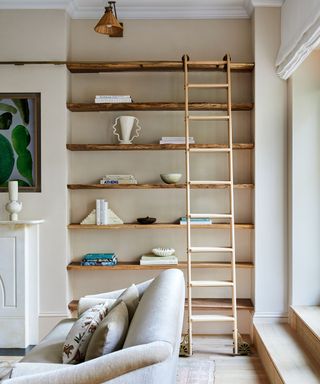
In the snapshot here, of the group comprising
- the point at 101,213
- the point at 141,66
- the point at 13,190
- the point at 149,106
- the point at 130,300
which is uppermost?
the point at 141,66

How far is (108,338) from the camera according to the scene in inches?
94.3

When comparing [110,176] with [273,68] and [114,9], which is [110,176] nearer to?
[114,9]

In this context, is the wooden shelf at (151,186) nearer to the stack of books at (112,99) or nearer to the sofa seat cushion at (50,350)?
the stack of books at (112,99)

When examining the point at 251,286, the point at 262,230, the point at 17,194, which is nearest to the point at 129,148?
the point at 17,194

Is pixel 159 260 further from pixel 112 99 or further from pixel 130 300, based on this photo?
pixel 130 300

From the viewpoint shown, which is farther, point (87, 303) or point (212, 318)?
point (212, 318)

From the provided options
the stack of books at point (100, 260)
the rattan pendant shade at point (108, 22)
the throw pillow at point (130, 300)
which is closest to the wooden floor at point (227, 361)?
the stack of books at point (100, 260)

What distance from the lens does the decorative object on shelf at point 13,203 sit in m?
4.59

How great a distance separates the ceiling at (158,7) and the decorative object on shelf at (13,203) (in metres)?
1.62

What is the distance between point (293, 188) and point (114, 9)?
2189 mm

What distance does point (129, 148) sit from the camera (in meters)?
4.68

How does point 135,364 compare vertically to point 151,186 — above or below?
below

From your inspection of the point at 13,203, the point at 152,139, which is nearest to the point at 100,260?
the point at 13,203

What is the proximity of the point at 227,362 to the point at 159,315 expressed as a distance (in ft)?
6.53
